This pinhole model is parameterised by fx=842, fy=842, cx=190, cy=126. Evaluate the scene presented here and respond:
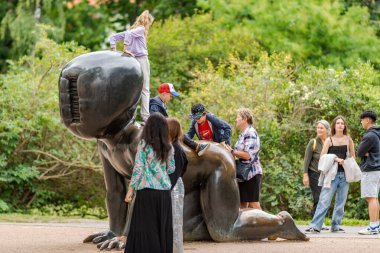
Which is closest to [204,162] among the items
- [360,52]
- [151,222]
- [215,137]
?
[215,137]

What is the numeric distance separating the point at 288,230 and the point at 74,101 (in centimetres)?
346

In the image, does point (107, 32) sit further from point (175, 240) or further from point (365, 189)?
point (175, 240)

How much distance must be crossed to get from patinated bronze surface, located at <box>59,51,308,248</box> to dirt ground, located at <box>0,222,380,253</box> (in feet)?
0.73

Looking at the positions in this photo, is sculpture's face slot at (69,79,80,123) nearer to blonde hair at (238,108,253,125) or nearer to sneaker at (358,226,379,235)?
blonde hair at (238,108,253,125)

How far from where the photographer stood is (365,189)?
13234 mm

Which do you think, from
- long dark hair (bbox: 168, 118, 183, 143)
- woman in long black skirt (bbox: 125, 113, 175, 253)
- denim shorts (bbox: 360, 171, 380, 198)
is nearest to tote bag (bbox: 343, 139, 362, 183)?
denim shorts (bbox: 360, 171, 380, 198)

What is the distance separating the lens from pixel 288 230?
11398 millimetres

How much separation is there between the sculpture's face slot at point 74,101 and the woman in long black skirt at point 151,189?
163cm

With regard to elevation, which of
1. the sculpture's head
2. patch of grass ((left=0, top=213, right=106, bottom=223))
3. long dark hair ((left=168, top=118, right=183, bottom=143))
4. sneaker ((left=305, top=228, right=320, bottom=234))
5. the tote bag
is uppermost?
the sculpture's head

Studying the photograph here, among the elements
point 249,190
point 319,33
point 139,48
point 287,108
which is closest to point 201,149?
point 249,190

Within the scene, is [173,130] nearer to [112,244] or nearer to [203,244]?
[112,244]

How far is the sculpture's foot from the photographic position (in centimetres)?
1130

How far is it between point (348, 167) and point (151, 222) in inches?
212

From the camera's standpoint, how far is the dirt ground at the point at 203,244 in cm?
1042
